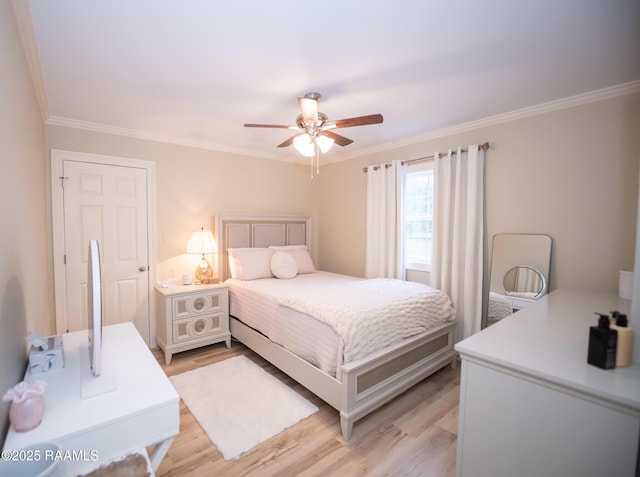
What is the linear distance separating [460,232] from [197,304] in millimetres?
3000

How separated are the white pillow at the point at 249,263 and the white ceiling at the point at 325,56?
5.40ft

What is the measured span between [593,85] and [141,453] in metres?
3.55

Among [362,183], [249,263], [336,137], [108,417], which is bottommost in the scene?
[108,417]

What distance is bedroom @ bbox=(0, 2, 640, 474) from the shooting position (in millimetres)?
1450

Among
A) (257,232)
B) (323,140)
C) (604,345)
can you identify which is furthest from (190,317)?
(604,345)

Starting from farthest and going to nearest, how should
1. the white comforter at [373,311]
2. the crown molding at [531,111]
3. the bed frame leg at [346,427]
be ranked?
the crown molding at [531,111], the white comforter at [373,311], the bed frame leg at [346,427]

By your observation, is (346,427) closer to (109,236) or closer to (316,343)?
(316,343)

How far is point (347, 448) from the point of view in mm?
1928

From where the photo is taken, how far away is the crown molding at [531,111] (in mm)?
2238

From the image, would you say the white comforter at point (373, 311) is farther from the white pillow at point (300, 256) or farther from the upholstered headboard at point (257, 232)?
the upholstered headboard at point (257, 232)

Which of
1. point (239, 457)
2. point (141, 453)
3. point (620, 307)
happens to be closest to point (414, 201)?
point (620, 307)

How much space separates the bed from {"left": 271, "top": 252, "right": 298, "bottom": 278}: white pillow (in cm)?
7

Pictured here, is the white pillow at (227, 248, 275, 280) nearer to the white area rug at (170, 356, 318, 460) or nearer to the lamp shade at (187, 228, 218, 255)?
the lamp shade at (187, 228, 218, 255)

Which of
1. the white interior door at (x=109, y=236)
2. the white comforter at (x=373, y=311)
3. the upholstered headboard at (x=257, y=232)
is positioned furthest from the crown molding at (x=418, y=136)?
the white comforter at (x=373, y=311)
